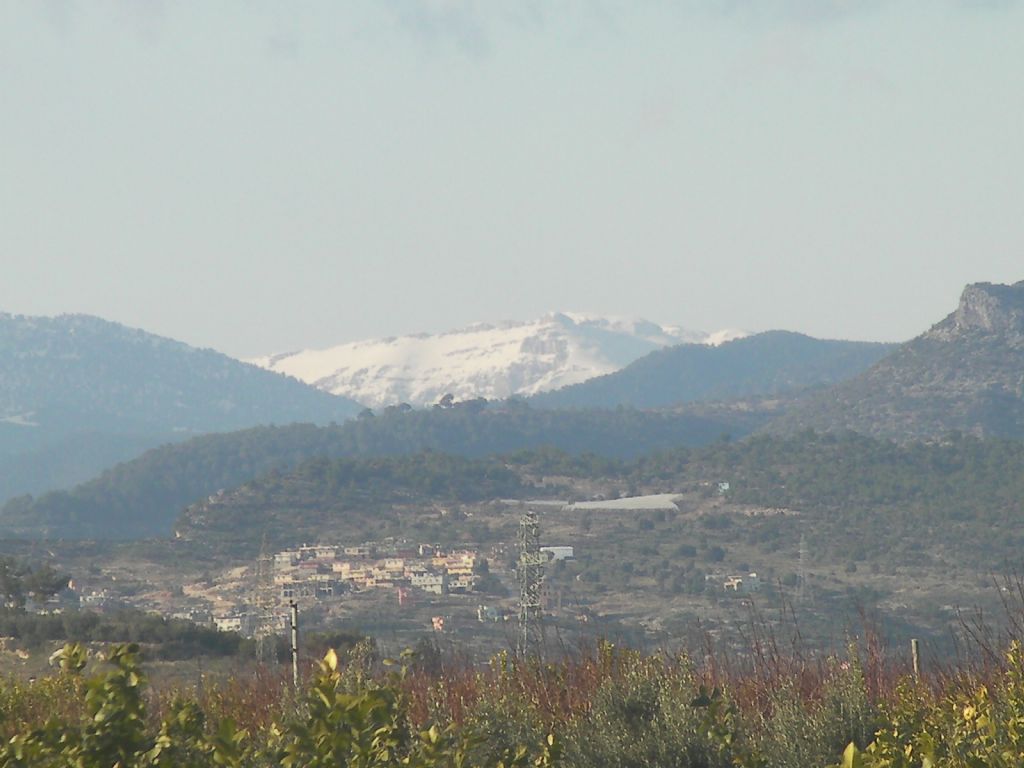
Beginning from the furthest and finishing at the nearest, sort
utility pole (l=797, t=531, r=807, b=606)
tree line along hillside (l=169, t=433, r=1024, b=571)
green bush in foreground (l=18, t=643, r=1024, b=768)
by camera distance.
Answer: tree line along hillside (l=169, t=433, r=1024, b=571) → utility pole (l=797, t=531, r=807, b=606) → green bush in foreground (l=18, t=643, r=1024, b=768)

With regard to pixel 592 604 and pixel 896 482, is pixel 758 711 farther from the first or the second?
pixel 896 482

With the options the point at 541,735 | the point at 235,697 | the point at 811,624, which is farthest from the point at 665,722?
the point at 811,624

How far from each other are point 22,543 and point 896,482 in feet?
288

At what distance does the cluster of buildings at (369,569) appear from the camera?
141500mm

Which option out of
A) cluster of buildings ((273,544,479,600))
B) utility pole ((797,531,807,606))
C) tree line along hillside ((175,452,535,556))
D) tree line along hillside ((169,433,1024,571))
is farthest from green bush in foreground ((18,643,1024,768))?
tree line along hillside ((175,452,535,556))

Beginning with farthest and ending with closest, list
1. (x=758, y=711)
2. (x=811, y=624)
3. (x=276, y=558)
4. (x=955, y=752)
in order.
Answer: (x=276, y=558), (x=811, y=624), (x=758, y=711), (x=955, y=752)

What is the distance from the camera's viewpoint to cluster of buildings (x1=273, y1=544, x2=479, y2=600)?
464 feet

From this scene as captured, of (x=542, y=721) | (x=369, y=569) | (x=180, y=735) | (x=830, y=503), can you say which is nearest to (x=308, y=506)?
(x=369, y=569)

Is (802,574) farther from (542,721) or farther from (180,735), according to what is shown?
(180,735)

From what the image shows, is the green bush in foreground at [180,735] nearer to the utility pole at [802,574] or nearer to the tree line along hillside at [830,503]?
the utility pole at [802,574]

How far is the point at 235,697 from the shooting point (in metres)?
28.2

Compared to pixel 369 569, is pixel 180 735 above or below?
above

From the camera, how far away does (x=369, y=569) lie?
151375 mm

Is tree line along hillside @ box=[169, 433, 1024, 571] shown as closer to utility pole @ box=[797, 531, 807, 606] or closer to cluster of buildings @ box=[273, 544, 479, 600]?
utility pole @ box=[797, 531, 807, 606]
